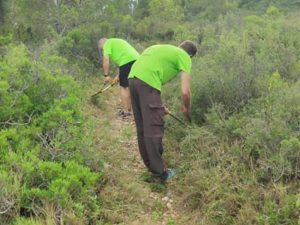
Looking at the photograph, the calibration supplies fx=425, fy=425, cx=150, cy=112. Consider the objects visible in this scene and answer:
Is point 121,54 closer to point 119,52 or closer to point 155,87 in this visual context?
point 119,52

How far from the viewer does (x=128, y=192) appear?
4.74m

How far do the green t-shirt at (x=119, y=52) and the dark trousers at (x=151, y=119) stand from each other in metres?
2.00

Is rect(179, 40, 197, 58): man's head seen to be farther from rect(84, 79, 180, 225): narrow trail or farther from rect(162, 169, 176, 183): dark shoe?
rect(84, 79, 180, 225): narrow trail

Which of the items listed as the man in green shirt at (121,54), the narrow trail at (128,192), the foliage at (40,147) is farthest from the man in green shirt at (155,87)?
the man in green shirt at (121,54)

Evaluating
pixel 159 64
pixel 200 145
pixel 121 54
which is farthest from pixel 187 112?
pixel 121 54

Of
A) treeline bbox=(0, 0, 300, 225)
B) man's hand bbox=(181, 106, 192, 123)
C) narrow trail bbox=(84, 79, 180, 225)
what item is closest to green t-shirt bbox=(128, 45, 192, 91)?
man's hand bbox=(181, 106, 192, 123)

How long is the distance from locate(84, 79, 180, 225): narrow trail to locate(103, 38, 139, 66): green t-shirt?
1.24 m

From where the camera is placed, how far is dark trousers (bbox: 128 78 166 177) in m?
5.08

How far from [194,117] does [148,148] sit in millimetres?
1191

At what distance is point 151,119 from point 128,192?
3.00ft

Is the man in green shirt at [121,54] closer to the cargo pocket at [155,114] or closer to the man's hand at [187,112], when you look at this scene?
the man's hand at [187,112]

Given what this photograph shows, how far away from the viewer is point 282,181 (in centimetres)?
427

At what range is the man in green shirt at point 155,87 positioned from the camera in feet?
16.7

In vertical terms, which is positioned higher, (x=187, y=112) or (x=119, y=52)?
(x=119, y=52)
